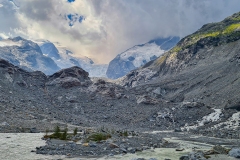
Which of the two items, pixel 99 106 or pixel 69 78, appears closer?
pixel 99 106

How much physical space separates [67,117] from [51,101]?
1927cm

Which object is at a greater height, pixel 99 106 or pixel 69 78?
pixel 69 78

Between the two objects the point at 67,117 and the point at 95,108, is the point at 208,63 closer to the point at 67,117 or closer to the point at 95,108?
the point at 95,108

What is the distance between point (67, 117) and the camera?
85.1 m

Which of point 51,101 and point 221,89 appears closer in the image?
point 51,101

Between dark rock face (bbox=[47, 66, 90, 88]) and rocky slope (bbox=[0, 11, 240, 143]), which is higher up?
dark rock face (bbox=[47, 66, 90, 88])

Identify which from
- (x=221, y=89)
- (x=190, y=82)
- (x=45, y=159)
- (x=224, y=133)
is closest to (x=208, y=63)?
(x=190, y=82)

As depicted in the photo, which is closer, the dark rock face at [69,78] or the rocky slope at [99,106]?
the rocky slope at [99,106]

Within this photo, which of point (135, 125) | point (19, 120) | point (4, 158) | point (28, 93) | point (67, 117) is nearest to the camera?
point (4, 158)

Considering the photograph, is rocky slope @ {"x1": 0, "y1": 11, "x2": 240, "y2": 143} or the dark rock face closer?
rocky slope @ {"x1": 0, "y1": 11, "x2": 240, "y2": 143}

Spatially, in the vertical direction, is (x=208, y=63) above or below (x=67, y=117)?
above

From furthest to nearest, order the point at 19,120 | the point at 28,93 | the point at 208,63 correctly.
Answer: the point at 208,63 < the point at 28,93 < the point at 19,120

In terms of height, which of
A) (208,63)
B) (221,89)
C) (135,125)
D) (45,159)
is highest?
(208,63)

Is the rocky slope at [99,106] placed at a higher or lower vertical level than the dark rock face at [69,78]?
lower
